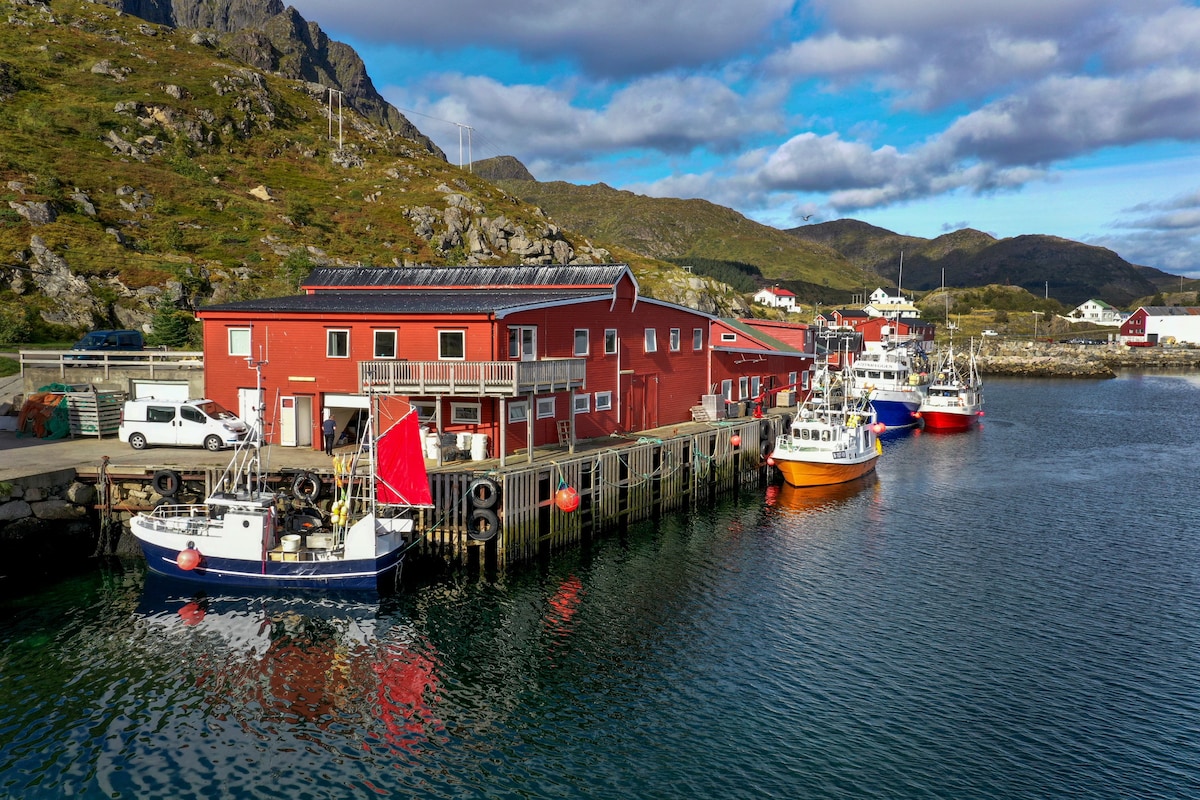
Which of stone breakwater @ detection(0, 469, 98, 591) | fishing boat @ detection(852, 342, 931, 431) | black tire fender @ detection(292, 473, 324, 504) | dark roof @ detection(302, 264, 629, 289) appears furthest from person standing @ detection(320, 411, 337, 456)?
fishing boat @ detection(852, 342, 931, 431)

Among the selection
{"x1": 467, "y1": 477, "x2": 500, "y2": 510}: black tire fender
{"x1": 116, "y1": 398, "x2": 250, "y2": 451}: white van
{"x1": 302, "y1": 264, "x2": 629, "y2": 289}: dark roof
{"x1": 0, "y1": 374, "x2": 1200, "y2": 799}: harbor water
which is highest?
{"x1": 302, "y1": 264, "x2": 629, "y2": 289}: dark roof

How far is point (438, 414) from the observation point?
3591 centimetres

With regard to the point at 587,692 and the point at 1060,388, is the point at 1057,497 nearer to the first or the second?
the point at 587,692

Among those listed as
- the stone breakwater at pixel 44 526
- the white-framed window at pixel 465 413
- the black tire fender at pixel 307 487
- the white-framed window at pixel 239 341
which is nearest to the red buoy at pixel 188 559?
the black tire fender at pixel 307 487

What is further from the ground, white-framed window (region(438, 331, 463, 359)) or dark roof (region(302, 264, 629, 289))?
dark roof (region(302, 264, 629, 289))

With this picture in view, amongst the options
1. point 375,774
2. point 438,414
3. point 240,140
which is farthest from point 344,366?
point 240,140

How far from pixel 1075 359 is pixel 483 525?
164 meters

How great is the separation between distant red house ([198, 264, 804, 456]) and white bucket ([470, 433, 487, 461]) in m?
0.89

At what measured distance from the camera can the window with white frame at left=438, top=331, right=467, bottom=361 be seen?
1577 inches

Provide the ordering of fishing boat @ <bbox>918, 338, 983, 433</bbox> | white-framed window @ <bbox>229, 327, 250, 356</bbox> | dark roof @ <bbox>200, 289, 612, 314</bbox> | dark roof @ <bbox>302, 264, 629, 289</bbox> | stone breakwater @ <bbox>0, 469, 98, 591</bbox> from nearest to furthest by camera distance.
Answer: stone breakwater @ <bbox>0, 469, 98, 591</bbox>, dark roof @ <bbox>200, 289, 612, 314</bbox>, white-framed window @ <bbox>229, 327, 250, 356</bbox>, dark roof @ <bbox>302, 264, 629, 289</bbox>, fishing boat @ <bbox>918, 338, 983, 433</bbox>

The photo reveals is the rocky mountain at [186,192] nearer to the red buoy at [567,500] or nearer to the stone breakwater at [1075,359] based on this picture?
the red buoy at [567,500]

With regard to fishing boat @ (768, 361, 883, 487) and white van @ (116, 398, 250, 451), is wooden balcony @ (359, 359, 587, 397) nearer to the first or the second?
white van @ (116, 398, 250, 451)

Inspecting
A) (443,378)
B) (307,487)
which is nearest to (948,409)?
(443,378)

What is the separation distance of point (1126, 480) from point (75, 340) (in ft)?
256
